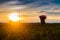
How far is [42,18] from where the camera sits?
2527 cm

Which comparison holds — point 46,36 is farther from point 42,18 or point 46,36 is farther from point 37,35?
point 42,18

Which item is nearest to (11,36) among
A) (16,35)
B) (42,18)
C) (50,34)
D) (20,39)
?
(16,35)

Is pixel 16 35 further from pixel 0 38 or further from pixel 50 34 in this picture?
pixel 50 34

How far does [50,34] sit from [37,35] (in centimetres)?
97

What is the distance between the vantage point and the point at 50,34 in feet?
55.6

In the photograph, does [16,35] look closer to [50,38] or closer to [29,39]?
[29,39]

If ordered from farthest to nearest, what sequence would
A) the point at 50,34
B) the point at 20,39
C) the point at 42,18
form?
the point at 42,18
the point at 50,34
the point at 20,39

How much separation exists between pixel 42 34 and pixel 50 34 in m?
0.73

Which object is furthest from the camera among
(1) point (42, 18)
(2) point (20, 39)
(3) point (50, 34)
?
(1) point (42, 18)

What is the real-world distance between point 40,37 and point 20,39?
5.19 ft

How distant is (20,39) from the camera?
625 inches

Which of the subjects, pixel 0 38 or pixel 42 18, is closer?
pixel 0 38

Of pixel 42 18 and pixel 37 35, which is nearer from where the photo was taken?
pixel 37 35

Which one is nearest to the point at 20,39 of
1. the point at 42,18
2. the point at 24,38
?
the point at 24,38
